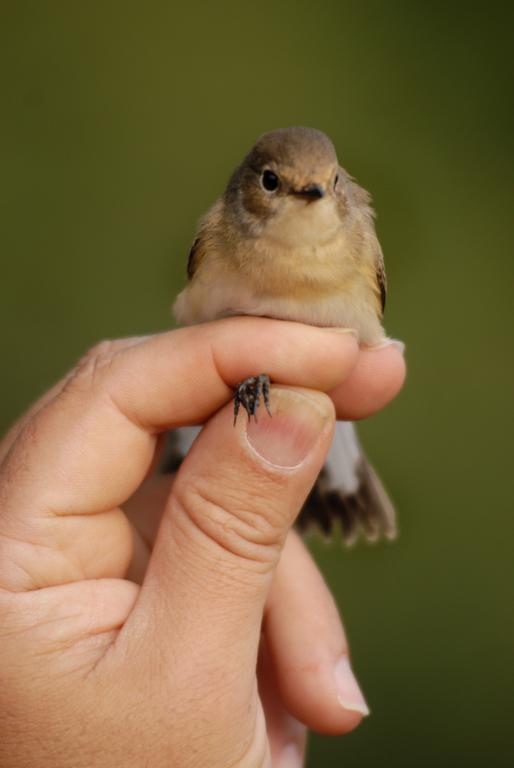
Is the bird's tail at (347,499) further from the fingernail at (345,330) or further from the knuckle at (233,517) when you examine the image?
the knuckle at (233,517)

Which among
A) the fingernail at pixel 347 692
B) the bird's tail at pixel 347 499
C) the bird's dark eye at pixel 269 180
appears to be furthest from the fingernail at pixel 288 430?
the bird's tail at pixel 347 499

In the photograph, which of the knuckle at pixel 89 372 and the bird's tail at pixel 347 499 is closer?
the knuckle at pixel 89 372

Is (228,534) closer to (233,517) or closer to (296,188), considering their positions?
(233,517)

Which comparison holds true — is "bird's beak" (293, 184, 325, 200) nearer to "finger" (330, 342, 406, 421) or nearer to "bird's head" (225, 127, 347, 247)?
"bird's head" (225, 127, 347, 247)

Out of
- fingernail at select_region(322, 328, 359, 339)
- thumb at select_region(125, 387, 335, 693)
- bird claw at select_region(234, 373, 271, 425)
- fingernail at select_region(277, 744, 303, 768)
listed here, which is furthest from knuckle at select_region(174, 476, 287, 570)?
fingernail at select_region(277, 744, 303, 768)

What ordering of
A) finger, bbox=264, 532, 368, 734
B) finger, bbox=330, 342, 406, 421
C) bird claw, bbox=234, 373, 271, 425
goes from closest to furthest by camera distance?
bird claw, bbox=234, 373, 271, 425 → finger, bbox=264, 532, 368, 734 → finger, bbox=330, 342, 406, 421

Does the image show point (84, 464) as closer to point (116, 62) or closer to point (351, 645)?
point (351, 645)

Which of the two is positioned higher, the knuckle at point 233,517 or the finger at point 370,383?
the finger at point 370,383

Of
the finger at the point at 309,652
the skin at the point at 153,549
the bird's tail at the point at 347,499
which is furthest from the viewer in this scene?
the bird's tail at the point at 347,499
